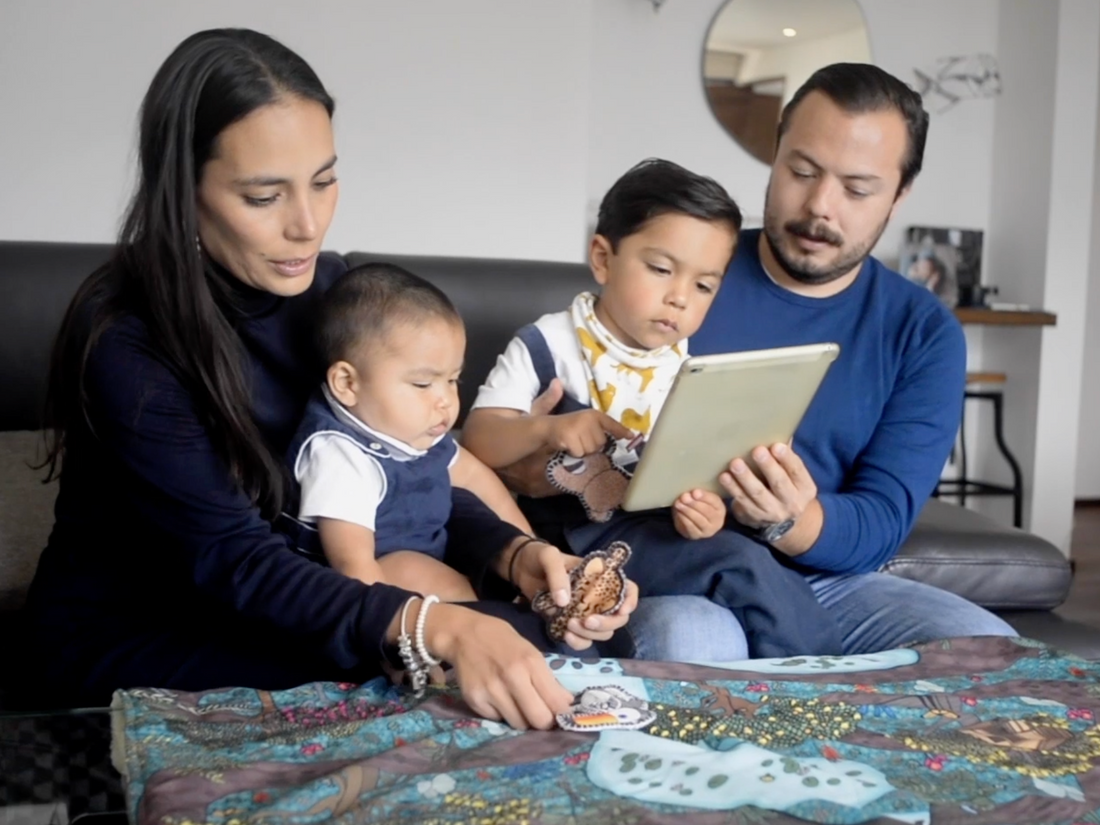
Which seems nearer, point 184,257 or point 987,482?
point 184,257

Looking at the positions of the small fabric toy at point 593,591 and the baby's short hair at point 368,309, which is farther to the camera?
the baby's short hair at point 368,309

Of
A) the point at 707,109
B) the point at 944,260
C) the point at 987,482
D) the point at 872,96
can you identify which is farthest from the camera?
the point at 987,482

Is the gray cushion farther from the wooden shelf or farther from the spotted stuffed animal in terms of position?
the wooden shelf

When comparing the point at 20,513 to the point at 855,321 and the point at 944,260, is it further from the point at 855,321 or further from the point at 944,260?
the point at 944,260

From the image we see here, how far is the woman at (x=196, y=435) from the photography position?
4.10ft

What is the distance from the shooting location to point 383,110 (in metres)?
3.10

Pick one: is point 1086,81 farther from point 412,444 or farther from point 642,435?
point 412,444

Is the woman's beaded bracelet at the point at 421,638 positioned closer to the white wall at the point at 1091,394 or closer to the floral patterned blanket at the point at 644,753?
the floral patterned blanket at the point at 644,753

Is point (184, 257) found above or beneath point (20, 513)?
above

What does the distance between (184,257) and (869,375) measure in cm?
108

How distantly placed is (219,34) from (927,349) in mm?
1166

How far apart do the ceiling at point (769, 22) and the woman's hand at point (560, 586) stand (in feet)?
10.5

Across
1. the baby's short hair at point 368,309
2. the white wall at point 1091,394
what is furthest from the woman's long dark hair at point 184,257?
the white wall at point 1091,394

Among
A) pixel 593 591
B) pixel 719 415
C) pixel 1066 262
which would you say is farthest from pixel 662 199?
pixel 1066 262
